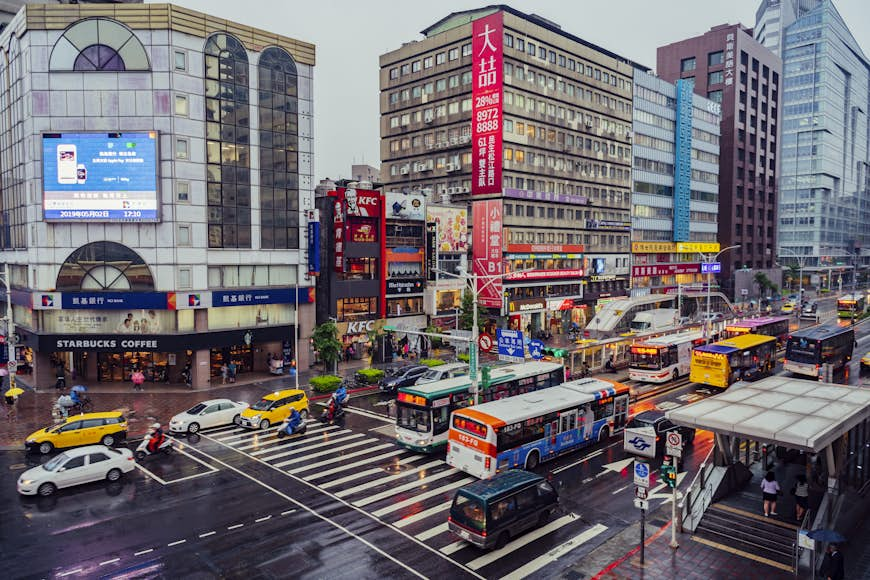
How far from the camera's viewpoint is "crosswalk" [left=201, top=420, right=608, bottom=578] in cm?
1883

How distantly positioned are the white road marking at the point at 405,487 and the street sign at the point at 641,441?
8.40 meters

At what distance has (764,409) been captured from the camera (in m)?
19.7

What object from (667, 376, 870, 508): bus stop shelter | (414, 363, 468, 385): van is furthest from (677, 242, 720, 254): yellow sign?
(667, 376, 870, 508): bus stop shelter

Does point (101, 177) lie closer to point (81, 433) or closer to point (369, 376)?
point (81, 433)

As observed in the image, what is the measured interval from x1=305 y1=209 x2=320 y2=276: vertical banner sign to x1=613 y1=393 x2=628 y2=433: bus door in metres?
27.1

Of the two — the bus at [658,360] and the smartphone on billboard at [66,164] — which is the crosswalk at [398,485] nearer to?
the bus at [658,360]

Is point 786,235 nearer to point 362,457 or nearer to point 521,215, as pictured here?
point 521,215

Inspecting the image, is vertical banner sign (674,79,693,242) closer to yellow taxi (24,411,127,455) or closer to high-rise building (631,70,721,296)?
high-rise building (631,70,721,296)

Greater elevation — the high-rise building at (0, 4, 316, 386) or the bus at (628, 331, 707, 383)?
the high-rise building at (0, 4, 316, 386)

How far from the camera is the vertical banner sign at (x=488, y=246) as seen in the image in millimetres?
65250

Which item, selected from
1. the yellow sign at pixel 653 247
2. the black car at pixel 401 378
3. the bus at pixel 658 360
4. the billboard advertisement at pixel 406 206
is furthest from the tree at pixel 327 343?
the yellow sign at pixel 653 247

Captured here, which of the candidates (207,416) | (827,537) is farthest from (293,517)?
(827,537)

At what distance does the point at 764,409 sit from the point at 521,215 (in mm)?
50384

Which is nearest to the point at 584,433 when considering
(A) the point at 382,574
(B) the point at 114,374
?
(A) the point at 382,574
